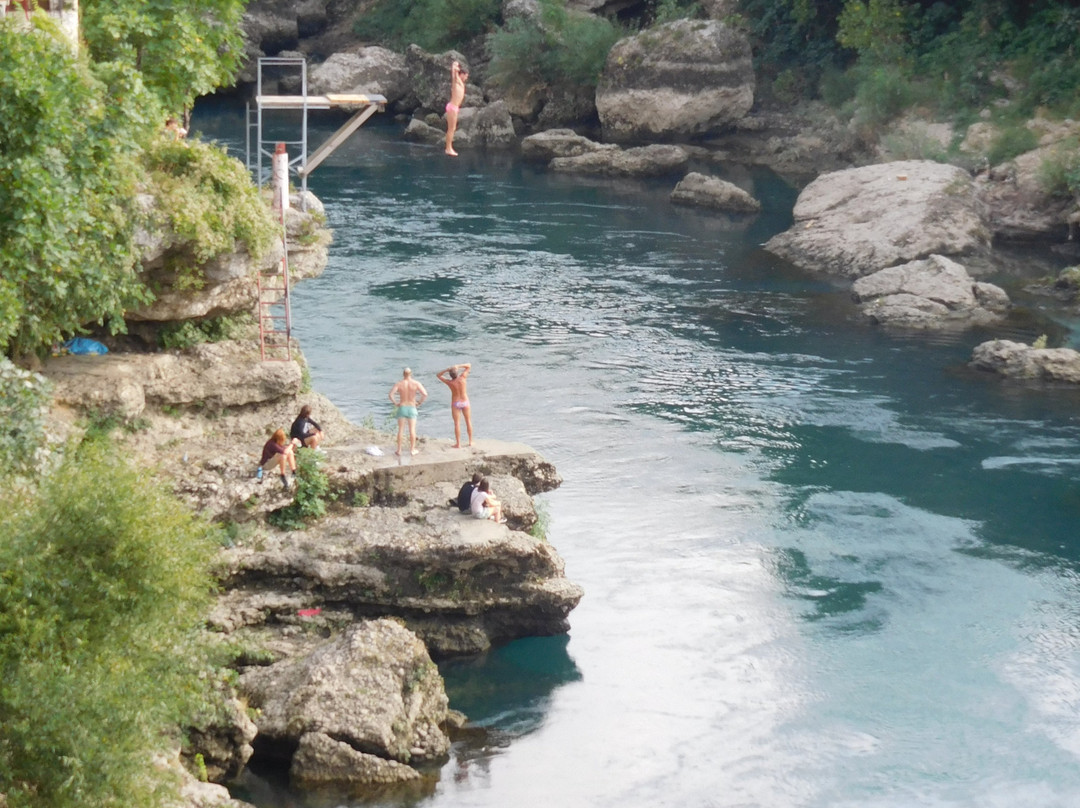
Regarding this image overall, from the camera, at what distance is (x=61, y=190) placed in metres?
17.4

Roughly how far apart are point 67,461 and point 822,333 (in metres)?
24.5

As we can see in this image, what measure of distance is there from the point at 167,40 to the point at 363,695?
437 inches

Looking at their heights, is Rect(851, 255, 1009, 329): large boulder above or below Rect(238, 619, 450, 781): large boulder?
above

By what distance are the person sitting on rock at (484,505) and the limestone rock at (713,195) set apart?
103 ft

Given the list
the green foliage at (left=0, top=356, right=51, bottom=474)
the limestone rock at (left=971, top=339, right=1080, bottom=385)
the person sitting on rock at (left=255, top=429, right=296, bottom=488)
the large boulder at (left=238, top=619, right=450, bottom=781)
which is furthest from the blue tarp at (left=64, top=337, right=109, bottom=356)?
Answer: the limestone rock at (left=971, top=339, right=1080, bottom=385)

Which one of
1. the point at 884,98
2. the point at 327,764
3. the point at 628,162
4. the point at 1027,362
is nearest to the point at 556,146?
the point at 628,162

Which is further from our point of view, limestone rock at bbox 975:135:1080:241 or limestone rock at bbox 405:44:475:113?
limestone rock at bbox 405:44:475:113

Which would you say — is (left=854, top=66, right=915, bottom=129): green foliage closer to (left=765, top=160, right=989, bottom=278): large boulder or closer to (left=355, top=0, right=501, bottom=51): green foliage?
(left=765, top=160, right=989, bottom=278): large boulder

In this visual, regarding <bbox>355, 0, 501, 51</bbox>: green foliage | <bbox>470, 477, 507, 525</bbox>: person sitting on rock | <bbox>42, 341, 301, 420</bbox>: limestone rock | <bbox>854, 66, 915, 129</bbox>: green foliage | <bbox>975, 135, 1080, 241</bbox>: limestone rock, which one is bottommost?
<bbox>470, 477, 507, 525</bbox>: person sitting on rock

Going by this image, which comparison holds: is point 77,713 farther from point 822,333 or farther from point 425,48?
point 425,48

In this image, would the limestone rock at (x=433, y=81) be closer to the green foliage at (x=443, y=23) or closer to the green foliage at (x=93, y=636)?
the green foliage at (x=443, y=23)

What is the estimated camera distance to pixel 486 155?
58656 mm

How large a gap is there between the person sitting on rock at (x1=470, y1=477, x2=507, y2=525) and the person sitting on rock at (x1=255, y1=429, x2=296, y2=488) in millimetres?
2700

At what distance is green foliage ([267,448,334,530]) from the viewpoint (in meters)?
19.7
